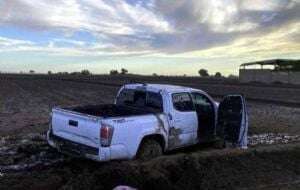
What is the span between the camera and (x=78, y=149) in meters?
11.8

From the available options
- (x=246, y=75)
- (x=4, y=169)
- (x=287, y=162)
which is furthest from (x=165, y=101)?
(x=246, y=75)

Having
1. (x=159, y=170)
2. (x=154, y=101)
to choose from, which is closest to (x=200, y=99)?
(x=154, y=101)

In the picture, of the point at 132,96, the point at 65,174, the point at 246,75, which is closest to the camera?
the point at 65,174

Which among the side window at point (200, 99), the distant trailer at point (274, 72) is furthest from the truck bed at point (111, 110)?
the distant trailer at point (274, 72)

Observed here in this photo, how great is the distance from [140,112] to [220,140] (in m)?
2.39

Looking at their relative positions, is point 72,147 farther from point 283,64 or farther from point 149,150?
point 283,64

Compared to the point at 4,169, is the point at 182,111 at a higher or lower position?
higher

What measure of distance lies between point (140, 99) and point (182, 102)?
93 centimetres

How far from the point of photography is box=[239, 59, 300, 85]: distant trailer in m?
79.0

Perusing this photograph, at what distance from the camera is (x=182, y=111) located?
13.4 meters

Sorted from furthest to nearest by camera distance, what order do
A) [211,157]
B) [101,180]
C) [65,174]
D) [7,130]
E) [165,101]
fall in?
[7,130] → [165,101] → [211,157] → [65,174] → [101,180]

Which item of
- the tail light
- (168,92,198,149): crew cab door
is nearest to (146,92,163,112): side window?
(168,92,198,149): crew cab door

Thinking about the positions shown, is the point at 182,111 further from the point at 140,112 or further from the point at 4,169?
the point at 4,169

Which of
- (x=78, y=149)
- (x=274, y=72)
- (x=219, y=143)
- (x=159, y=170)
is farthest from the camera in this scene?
(x=274, y=72)
